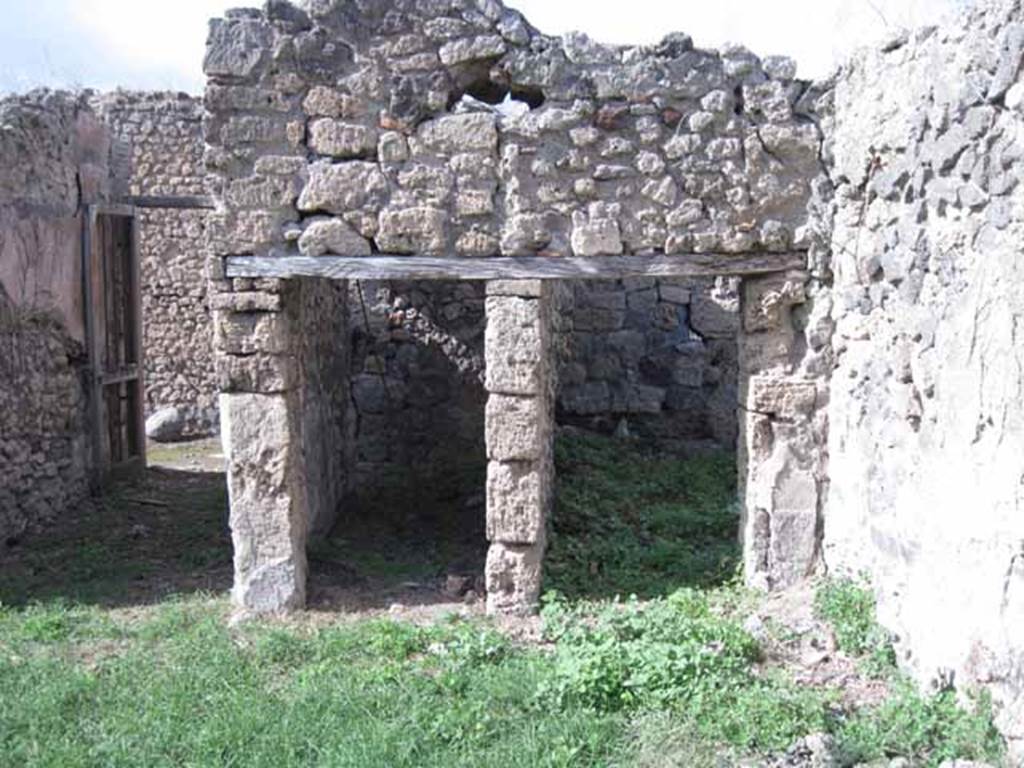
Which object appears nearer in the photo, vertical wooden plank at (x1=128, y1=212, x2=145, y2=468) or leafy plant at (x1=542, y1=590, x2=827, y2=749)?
leafy plant at (x1=542, y1=590, x2=827, y2=749)

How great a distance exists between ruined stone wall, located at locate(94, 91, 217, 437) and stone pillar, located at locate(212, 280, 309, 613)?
650cm

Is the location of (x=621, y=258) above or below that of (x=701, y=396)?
above

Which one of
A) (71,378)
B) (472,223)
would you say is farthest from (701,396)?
(71,378)

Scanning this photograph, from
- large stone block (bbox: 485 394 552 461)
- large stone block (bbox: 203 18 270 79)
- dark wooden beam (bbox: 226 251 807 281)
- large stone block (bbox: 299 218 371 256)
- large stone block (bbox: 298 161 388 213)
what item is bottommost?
large stone block (bbox: 485 394 552 461)

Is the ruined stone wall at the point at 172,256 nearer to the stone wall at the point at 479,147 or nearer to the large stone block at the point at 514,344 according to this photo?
the stone wall at the point at 479,147

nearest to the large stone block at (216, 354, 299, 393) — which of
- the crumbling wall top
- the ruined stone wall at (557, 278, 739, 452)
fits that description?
the crumbling wall top

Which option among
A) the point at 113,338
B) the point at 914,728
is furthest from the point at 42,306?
the point at 914,728

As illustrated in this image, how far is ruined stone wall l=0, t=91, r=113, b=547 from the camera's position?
836cm

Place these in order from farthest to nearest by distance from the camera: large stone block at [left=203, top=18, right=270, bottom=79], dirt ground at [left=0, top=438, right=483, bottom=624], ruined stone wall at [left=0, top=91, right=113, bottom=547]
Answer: ruined stone wall at [left=0, top=91, right=113, bottom=547] → dirt ground at [left=0, top=438, right=483, bottom=624] → large stone block at [left=203, top=18, right=270, bottom=79]

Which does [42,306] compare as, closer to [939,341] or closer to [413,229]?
[413,229]

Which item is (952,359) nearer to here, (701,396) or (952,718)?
(952,718)

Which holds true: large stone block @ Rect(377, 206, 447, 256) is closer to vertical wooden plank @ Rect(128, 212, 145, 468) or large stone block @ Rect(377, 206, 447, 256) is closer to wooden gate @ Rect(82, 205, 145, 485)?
wooden gate @ Rect(82, 205, 145, 485)

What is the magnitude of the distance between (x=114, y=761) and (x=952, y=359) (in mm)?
3844

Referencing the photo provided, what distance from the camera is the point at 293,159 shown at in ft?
20.9
